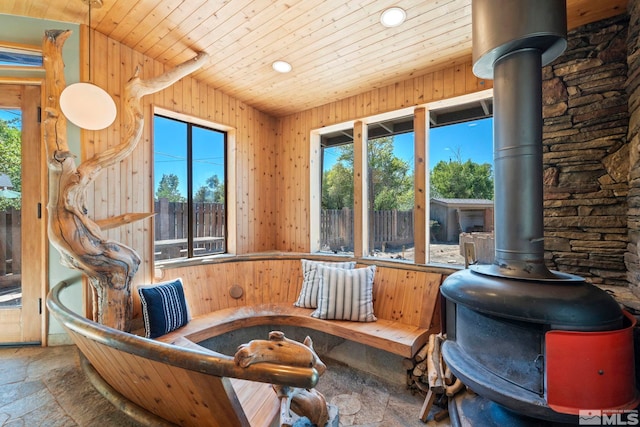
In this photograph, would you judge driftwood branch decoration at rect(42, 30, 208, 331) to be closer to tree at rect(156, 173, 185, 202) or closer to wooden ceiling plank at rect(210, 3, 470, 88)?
tree at rect(156, 173, 185, 202)

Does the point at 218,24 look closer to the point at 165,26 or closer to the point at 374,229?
the point at 165,26

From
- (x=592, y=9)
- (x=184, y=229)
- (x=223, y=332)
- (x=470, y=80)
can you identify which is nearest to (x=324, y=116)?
(x=470, y=80)

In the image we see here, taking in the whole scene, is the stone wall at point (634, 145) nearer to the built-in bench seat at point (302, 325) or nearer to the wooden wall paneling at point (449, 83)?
the wooden wall paneling at point (449, 83)

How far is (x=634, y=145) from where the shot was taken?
171cm

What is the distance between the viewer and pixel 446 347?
193 centimetres

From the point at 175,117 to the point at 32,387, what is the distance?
7.94ft

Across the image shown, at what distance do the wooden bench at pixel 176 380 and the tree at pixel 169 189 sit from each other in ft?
5.09

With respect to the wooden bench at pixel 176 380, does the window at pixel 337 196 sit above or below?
above

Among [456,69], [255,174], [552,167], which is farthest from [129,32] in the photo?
[552,167]

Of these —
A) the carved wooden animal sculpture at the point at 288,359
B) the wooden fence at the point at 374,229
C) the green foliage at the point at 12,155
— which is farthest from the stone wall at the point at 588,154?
the green foliage at the point at 12,155

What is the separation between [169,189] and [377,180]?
2289mm

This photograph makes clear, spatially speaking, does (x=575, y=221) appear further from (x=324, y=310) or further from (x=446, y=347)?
(x=324, y=310)

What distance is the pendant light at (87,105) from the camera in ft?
6.21

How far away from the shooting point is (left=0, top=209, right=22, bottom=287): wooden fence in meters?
2.28
